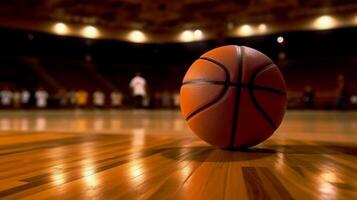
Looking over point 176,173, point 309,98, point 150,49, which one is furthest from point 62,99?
point 176,173

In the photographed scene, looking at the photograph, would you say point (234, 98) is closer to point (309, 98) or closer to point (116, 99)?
point (309, 98)

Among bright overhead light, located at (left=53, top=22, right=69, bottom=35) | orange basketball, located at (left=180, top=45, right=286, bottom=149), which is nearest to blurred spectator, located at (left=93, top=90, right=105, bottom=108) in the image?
bright overhead light, located at (left=53, top=22, right=69, bottom=35)

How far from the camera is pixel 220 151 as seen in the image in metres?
2.78

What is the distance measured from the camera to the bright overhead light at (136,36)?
21.6 m

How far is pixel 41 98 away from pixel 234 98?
1670 cm

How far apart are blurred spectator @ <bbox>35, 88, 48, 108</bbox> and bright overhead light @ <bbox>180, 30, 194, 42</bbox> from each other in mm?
8020

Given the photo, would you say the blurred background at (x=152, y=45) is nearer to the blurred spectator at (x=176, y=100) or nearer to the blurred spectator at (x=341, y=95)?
the blurred spectator at (x=176, y=100)

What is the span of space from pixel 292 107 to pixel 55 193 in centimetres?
1868

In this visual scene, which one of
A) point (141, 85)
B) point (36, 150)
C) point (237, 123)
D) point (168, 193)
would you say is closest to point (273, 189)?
point (168, 193)

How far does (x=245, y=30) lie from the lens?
1964cm

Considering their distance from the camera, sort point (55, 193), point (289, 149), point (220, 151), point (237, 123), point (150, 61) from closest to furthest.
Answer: point (55, 193)
point (237, 123)
point (220, 151)
point (289, 149)
point (150, 61)

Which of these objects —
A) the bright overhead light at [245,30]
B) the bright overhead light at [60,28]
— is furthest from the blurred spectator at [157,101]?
the bright overhead light at [60,28]

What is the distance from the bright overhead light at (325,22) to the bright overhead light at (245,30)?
3.12 meters

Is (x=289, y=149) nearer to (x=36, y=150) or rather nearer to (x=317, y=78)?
(x=36, y=150)
